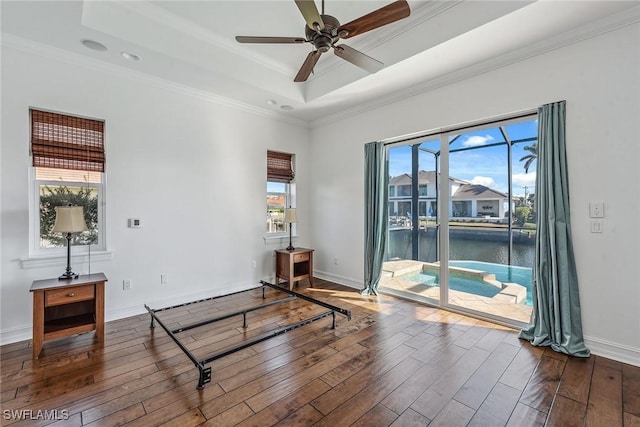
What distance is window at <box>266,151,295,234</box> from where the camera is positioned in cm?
509

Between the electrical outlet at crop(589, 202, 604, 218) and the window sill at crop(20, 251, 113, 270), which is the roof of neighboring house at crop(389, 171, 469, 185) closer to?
the electrical outlet at crop(589, 202, 604, 218)

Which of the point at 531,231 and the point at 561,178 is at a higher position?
the point at 561,178

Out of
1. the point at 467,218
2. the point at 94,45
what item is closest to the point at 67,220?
the point at 94,45

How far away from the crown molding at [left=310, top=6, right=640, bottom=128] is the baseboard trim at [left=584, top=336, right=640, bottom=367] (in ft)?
9.33

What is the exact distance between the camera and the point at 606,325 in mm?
2574

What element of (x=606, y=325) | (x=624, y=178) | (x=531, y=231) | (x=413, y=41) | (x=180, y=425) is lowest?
(x=180, y=425)

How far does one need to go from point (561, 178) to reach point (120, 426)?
4127 millimetres

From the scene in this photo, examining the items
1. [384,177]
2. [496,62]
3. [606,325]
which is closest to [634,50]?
[496,62]

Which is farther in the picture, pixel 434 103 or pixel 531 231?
pixel 434 103

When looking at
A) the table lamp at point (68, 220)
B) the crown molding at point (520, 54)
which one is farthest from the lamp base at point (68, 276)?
the crown molding at point (520, 54)

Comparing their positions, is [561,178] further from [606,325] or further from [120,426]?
[120,426]

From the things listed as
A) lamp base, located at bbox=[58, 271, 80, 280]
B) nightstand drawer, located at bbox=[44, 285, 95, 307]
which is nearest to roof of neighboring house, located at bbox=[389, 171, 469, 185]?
nightstand drawer, located at bbox=[44, 285, 95, 307]

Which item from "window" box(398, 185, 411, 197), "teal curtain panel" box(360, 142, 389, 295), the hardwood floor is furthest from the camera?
"teal curtain panel" box(360, 142, 389, 295)

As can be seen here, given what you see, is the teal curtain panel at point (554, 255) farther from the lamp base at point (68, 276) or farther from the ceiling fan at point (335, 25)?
the lamp base at point (68, 276)
